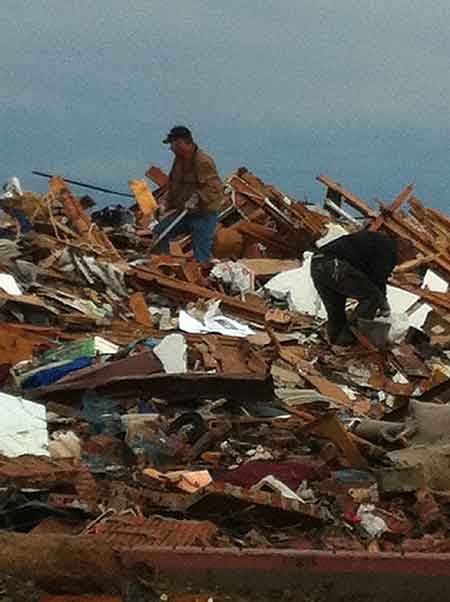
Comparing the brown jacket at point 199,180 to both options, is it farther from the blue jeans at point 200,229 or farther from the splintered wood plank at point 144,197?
the splintered wood plank at point 144,197

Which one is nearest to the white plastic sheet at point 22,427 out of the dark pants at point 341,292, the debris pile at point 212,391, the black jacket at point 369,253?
the debris pile at point 212,391

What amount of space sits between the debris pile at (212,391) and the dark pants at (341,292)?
0.21 metres

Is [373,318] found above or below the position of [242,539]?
above

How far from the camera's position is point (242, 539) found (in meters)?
5.84

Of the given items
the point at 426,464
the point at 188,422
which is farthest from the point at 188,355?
the point at 426,464

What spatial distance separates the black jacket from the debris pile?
0.55 metres

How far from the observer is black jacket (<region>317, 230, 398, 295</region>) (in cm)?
1136

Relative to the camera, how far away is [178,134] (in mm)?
12469

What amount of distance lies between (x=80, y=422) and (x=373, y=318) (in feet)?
13.9

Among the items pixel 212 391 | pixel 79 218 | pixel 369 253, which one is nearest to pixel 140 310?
pixel 369 253

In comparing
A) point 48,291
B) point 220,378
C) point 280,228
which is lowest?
point 220,378

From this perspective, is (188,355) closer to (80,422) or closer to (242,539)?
(80,422)

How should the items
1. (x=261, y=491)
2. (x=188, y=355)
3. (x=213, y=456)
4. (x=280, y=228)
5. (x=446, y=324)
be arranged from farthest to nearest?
(x=280, y=228) → (x=446, y=324) → (x=188, y=355) → (x=213, y=456) → (x=261, y=491)

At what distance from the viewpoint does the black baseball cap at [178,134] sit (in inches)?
488
